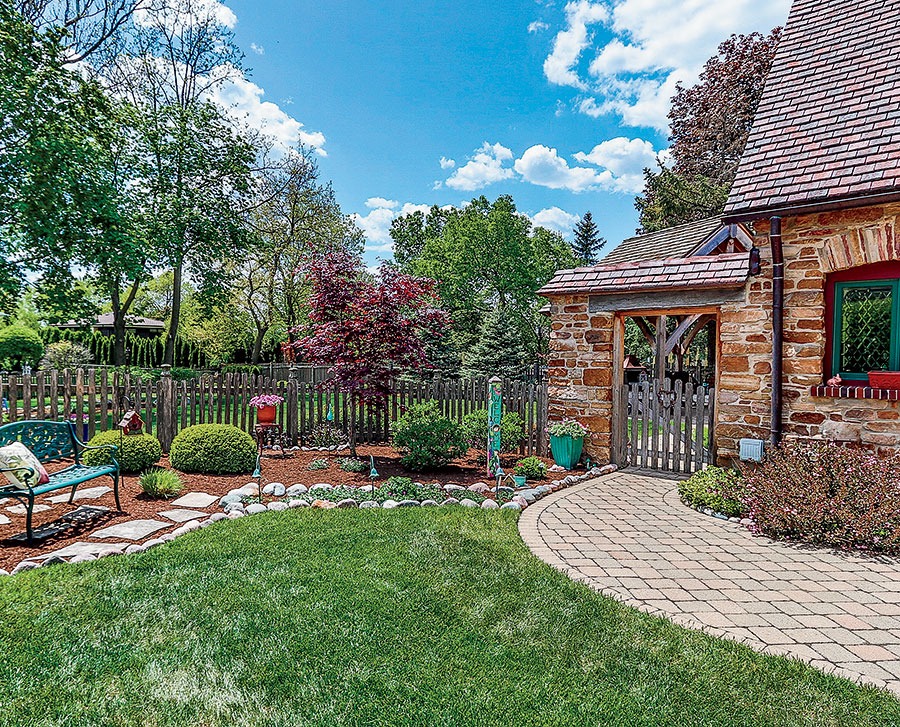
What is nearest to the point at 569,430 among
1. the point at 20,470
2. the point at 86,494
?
the point at 86,494

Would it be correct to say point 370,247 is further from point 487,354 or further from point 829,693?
point 829,693

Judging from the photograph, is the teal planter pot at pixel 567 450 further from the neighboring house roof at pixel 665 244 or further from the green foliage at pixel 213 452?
the neighboring house roof at pixel 665 244

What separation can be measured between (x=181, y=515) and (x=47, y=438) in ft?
5.97

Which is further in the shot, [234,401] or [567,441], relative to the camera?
[234,401]

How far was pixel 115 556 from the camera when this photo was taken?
13.1 ft

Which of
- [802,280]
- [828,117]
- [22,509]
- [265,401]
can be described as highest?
[828,117]

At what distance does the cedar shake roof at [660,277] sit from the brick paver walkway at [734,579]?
2.94 m

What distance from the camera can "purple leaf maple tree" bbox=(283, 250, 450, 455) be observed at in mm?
7410

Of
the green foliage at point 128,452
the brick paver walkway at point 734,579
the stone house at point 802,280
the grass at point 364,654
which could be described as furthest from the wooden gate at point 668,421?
the green foliage at point 128,452

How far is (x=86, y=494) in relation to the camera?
5.80 m

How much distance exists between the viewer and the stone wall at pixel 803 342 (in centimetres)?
569

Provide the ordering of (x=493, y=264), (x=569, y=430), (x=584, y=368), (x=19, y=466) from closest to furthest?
(x=19, y=466) < (x=569, y=430) < (x=584, y=368) < (x=493, y=264)

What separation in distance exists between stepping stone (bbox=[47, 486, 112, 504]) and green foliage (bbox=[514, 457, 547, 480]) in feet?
16.6

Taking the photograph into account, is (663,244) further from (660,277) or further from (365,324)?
(365,324)
